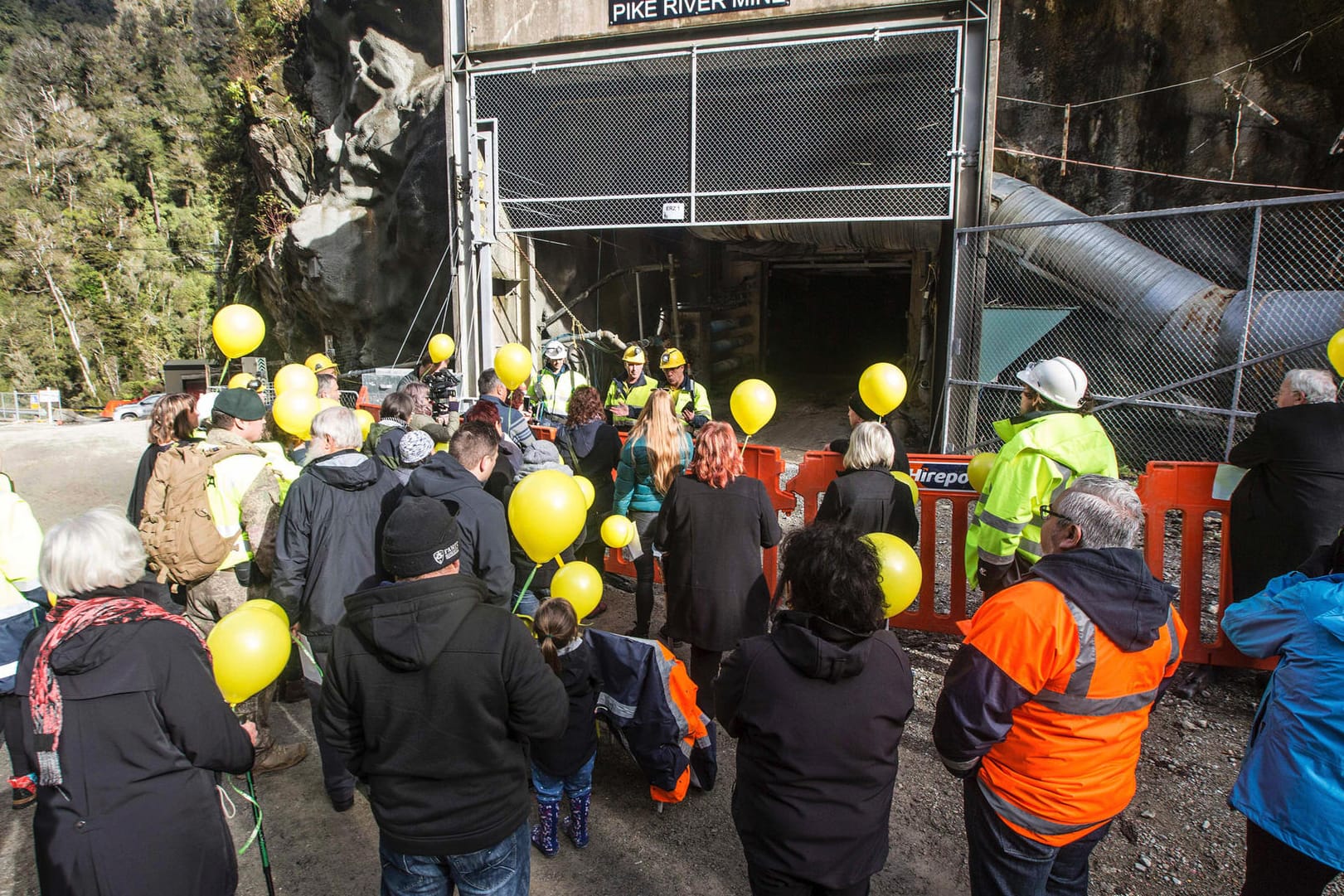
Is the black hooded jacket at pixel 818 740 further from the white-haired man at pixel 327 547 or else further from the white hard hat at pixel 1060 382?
the white hard hat at pixel 1060 382

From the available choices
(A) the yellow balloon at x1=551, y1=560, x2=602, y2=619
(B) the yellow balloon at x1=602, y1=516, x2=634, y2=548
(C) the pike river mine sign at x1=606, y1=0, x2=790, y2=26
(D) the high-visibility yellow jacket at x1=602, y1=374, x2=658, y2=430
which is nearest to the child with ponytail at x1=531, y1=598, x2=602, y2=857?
(A) the yellow balloon at x1=551, y1=560, x2=602, y2=619

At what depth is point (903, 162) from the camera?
827 cm

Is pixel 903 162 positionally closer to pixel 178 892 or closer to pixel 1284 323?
pixel 1284 323

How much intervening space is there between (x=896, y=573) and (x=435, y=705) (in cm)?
179

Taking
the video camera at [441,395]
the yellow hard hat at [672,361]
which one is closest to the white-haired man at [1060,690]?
the yellow hard hat at [672,361]

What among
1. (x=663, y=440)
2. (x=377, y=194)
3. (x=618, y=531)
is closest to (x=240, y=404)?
(x=618, y=531)

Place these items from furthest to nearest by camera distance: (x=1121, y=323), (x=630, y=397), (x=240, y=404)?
(x=1121, y=323), (x=630, y=397), (x=240, y=404)

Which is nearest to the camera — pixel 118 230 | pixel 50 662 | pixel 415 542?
pixel 50 662

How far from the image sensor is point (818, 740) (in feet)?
6.24

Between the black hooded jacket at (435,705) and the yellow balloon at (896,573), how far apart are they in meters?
1.44

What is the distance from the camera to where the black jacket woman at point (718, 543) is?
11.4 feet

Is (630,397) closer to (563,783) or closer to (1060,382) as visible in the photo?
(1060,382)

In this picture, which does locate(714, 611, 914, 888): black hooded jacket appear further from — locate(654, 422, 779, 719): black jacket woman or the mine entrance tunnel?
the mine entrance tunnel

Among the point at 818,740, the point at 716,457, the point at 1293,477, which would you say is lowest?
the point at 818,740
